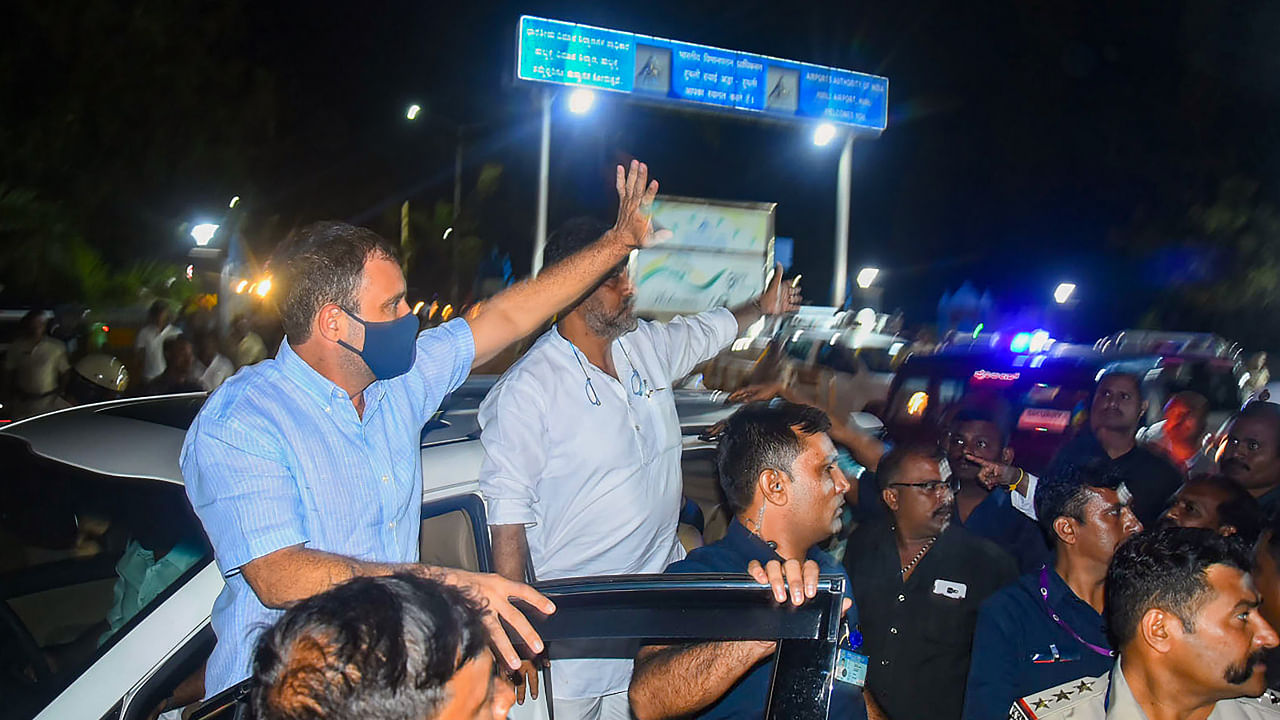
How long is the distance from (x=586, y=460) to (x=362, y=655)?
197 cm

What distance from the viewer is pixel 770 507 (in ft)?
9.14

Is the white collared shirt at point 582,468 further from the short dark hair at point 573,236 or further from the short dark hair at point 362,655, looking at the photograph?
the short dark hair at point 362,655

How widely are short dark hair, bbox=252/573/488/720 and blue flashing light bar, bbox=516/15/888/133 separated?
2046cm

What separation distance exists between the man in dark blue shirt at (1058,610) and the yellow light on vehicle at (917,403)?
4.80 m

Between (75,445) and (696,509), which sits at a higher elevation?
(75,445)

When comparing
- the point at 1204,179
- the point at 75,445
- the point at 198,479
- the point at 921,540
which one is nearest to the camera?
the point at 198,479

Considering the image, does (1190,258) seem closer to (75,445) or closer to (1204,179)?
(1204,179)

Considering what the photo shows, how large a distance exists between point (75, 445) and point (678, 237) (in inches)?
678

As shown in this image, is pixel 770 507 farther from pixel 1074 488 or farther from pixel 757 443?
pixel 1074 488

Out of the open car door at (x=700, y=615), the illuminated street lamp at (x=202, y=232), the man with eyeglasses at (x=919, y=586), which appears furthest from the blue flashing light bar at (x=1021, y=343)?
the illuminated street lamp at (x=202, y=232)

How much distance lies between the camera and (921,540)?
3900 millimetres

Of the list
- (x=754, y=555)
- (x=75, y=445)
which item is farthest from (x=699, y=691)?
(x=75, y=445)

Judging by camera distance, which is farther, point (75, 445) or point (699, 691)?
point (75, 445)

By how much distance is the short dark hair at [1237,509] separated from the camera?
12.4ft
